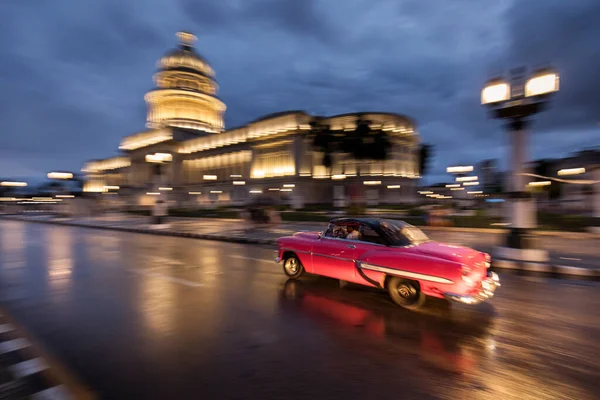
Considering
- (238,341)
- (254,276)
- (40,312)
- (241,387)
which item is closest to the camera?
(241,387)

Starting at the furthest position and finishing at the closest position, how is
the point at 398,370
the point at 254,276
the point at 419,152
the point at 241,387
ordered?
1. the point at 419,152
2. the point at 254,276
3. the point at 398,370
4. the point at 241,387

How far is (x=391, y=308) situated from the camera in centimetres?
603

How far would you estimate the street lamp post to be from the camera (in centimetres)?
1060

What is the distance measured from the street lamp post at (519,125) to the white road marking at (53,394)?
11.4m

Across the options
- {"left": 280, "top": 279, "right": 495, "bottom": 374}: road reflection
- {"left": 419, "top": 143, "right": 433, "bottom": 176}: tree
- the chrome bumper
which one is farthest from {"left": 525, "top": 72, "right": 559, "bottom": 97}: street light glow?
{"left": 419, "top": 143, "right": 433, "bottom": 176}: tree

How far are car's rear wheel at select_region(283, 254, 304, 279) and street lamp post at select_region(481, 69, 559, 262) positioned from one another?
6995mm

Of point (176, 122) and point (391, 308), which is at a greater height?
point (176, 122)

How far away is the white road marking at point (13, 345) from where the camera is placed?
4271 millimetres

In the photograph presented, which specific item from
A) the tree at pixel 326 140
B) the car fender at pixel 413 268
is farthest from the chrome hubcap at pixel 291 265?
the tree at pixel 326 140

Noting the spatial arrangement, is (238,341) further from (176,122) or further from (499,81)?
(176,122)

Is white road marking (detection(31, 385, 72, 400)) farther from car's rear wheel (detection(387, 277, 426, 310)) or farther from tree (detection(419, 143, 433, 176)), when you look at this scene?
tree (detection(419, 143, 433, 176))

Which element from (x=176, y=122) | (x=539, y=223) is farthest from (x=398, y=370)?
(x=176, y=122)

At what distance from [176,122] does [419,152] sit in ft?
211

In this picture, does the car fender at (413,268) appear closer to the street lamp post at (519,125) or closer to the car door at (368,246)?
the car door at (368,246)
